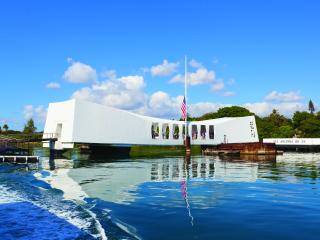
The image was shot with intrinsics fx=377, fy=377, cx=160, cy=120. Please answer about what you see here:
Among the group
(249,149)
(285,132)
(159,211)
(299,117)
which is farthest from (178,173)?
(299,117)

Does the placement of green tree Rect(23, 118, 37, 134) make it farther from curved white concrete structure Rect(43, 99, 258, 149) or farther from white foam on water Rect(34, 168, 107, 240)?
white foam on water Rect(34, 168, 107, 240)

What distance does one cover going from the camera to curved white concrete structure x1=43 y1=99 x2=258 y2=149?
47.2m

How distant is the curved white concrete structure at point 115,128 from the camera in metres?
47.2

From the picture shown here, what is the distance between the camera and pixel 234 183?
1953cm

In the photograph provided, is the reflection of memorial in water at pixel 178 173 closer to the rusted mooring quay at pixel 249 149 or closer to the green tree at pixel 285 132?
the rusted mooring quay at pixel 249 149

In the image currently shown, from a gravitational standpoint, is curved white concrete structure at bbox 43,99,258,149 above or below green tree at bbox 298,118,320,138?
below

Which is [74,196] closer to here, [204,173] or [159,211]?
[159,211]

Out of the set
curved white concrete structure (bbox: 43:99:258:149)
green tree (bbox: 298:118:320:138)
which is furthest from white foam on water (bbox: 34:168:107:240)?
green tree (bbox: 298:118:320:138)

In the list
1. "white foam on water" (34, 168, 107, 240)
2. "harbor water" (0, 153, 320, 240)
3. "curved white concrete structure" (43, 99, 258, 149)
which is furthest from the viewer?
"curved white concrete structure" (43, 99, 258, 149)

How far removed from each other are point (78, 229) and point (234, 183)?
1168 centimetres

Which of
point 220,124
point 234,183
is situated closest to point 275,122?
point 220,124

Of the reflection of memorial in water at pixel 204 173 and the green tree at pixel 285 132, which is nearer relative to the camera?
the reflection of memorial in water at pixel 204 173

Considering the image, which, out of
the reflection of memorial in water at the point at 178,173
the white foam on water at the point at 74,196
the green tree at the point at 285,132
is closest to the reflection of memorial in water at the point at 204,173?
the reflection of memorial in water at the point at 178,173

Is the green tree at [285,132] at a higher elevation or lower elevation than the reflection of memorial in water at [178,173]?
higher
